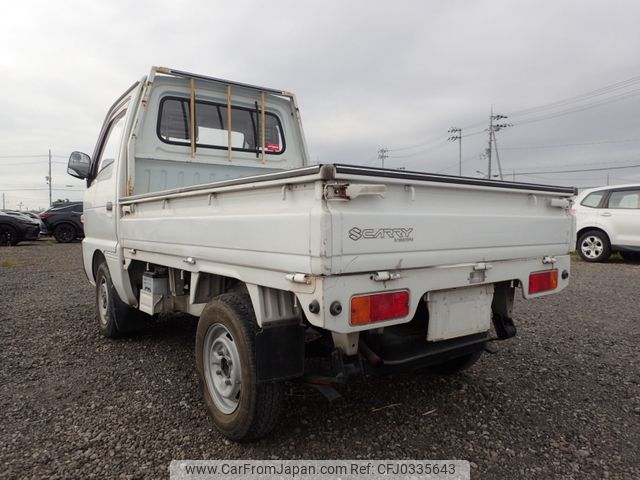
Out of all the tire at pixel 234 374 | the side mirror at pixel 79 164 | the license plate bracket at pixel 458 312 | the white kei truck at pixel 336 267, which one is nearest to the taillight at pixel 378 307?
the white kei truck at pixel 336 267

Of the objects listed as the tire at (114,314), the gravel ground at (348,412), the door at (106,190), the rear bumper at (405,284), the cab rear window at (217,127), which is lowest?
the gravel ground at (348,412)

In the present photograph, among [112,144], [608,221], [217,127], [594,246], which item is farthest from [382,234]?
[594,246]

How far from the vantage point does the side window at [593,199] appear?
32.1ft

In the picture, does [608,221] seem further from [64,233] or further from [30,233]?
[64,233]

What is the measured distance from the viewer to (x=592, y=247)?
9867 millimetres

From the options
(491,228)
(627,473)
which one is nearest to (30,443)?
(491,228)

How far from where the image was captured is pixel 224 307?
2395mm

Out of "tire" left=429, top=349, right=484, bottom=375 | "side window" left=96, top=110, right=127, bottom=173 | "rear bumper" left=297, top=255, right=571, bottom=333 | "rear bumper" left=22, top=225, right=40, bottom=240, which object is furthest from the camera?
"rear bumper" left=22, top=225, right=40, bottom=240

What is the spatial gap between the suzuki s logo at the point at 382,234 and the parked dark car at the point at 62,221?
56.2ft

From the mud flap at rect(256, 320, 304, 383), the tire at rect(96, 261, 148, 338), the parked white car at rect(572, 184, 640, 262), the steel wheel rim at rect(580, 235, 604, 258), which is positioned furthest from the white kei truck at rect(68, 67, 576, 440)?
the steel wheel rim at rect(580, 235, 604, 258)

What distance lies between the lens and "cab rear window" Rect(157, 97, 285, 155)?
4121 mm

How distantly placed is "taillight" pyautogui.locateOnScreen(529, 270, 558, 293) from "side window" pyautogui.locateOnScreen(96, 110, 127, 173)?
3.48m

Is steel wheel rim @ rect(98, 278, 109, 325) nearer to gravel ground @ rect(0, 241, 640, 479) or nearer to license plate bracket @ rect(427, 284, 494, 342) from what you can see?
gravel ground @ rect(0, 241, 640, 479)

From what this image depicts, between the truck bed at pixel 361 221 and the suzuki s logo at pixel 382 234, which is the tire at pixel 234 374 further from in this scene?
the suzuki s logo at pixel 382 234
